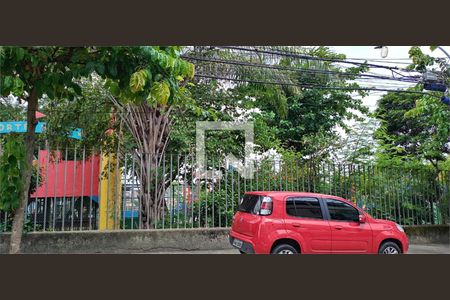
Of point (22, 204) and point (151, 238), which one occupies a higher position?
point (22, 204)

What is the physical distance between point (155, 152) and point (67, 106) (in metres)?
2.23

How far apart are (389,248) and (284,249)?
1.91 m

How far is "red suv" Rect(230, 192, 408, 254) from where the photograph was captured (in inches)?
213

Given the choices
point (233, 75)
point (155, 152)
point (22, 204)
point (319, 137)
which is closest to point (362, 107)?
point (319, 137)

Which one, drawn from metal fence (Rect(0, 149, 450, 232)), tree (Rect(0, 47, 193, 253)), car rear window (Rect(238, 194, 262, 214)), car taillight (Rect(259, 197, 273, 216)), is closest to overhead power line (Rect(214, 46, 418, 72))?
metal fence (Rect(0, 149, 450, 232))

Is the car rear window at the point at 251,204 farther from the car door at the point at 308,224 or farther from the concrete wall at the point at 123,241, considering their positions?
the concrete wall at the point at 123,241

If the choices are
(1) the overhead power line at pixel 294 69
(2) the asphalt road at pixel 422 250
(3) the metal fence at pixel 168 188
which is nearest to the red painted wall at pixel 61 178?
(3) the metal fence at pixel 168 188

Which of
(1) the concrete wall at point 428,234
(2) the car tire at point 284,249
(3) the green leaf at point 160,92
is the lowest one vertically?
(1) the concrete wall at point 428,234

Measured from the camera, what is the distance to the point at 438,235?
323 inches

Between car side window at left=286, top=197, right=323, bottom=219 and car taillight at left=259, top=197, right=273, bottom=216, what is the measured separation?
0.28 metres

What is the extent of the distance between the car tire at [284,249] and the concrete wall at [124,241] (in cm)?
199

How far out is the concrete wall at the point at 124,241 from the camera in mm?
6422

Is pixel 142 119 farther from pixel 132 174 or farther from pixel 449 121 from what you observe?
pixel 449 121

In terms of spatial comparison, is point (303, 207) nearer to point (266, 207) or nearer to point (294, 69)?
point (266, 207)
